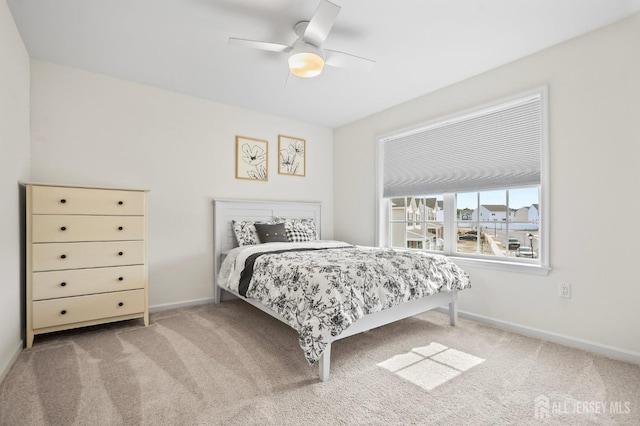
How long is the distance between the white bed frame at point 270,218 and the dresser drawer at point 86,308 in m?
0.89

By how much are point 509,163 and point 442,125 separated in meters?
0.83

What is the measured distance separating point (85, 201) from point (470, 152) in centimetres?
354

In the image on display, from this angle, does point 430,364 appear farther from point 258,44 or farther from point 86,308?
point 86,308

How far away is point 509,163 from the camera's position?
2822 mm

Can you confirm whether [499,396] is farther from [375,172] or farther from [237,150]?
[237,150]

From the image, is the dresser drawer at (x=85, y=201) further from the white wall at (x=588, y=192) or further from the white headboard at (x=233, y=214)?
the white wall at (x=588, y=192)

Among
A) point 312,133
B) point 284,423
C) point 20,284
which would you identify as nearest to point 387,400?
point 284,423

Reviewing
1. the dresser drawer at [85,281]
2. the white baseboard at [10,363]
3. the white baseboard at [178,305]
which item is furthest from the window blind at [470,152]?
the white baseboard at [10,363]

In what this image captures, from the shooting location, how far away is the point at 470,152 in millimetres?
3131

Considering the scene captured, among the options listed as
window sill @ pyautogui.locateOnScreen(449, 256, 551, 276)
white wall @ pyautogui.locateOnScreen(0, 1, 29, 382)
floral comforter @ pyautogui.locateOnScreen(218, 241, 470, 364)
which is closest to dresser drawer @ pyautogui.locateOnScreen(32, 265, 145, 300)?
white wall @ pyautogui.locateOnScreen(0, 1, 29, 382)

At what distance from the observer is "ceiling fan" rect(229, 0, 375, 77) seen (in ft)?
6.57

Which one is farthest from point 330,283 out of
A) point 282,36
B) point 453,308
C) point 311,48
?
point 282,36

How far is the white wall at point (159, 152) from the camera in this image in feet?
9.21

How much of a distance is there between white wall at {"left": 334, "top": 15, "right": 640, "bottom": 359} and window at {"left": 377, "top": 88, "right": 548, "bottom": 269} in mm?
127
